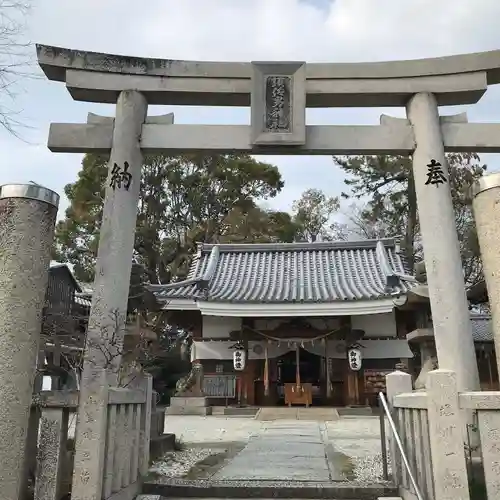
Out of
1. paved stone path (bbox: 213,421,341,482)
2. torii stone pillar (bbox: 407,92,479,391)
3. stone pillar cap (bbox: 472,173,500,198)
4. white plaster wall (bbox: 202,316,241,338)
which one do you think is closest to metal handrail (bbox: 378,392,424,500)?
torii stone pillar (bbox: 407,92,479,391)

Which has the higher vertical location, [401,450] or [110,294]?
[110,294]

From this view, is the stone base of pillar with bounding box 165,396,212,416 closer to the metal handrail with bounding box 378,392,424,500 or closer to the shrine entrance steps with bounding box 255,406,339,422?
the shrine entrance steps with bounding box 255,406,339,422

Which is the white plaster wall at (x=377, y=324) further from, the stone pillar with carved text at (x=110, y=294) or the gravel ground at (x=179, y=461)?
the stone pillar with carved text at (x=110, y=294)

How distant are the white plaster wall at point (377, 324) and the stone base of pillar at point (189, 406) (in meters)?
5.41

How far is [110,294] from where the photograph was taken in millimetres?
4977

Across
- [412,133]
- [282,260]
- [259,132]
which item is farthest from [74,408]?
[282,260]

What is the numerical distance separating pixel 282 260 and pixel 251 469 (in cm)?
1396

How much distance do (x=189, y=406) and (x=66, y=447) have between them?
12057 millimetres

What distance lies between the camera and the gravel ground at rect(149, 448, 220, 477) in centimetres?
594

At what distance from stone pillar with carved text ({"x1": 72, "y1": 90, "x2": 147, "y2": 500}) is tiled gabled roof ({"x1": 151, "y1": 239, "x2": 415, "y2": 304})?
10.5 meters

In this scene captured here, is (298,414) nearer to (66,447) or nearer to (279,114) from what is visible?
(279,114)

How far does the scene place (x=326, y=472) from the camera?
5.82 meters

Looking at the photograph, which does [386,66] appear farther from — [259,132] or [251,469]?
[251,469]

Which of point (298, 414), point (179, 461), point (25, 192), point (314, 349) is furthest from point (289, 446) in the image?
point (314, 349)
